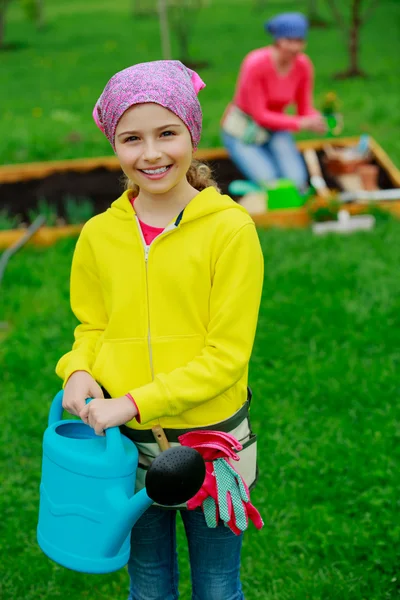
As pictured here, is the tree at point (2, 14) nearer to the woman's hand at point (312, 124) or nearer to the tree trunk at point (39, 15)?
the tree trunk at point (39, 15)

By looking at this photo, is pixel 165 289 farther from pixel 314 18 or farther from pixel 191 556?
pixel 314 18

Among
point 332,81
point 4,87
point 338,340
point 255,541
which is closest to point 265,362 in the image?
point 338,340

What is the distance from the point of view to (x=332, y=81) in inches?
408

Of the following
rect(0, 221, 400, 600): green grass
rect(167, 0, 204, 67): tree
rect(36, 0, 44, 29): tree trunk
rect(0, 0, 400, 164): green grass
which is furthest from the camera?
rect(36, 0, 44, 29): tree trunk

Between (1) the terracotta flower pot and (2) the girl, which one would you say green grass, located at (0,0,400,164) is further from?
(2) the girl

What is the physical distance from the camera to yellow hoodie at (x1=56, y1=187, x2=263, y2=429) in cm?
162

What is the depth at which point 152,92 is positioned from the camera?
1561 mm

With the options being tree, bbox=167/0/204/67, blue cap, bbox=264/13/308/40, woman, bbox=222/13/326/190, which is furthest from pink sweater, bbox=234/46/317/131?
tree, bbox=167/0/204/67

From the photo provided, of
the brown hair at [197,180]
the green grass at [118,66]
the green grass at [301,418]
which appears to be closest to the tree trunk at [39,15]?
the green grass at [118,66]

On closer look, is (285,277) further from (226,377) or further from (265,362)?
(226,377)

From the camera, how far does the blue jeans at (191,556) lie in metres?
1.85

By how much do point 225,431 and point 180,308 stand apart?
30 cm

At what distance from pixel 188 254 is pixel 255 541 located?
138cm

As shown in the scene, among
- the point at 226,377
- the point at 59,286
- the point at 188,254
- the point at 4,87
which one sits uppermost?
the point at 188,254
